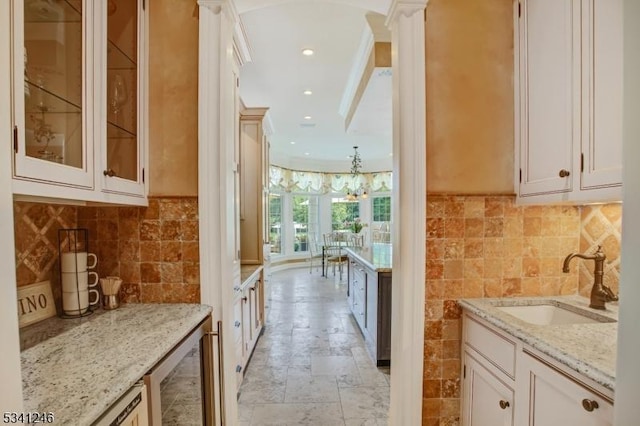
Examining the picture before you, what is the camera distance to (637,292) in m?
0.62

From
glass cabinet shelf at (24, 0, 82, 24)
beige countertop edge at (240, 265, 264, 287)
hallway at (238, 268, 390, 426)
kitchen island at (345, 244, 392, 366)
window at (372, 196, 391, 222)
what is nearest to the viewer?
glass cabinet shelf at (24, 0, 82, 24)

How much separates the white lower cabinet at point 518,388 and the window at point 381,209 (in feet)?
25.1

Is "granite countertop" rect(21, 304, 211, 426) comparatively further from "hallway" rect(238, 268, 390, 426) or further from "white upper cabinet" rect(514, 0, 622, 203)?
"white upper cabinet" rect(514, 0, 622, 203)

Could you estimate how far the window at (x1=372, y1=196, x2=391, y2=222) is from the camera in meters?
9.23

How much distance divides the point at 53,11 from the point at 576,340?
7.42 feet

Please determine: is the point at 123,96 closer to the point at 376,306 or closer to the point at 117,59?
the point at 117,59

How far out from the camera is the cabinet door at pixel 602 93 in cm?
119

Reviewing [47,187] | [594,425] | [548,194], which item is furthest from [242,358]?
[548,194]

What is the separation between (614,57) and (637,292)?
1078 mm

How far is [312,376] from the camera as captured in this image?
2707 millimetres

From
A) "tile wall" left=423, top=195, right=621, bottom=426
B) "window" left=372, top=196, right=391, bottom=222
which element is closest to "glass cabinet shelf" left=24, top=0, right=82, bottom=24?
"tile wall" left=423, top=195, right=621, bottom=426

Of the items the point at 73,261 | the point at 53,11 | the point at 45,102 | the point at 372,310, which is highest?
the point at 53,11

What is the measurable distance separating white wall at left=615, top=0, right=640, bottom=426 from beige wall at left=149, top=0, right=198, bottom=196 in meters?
1.67

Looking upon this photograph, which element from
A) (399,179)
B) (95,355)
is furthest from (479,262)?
(95,355)
